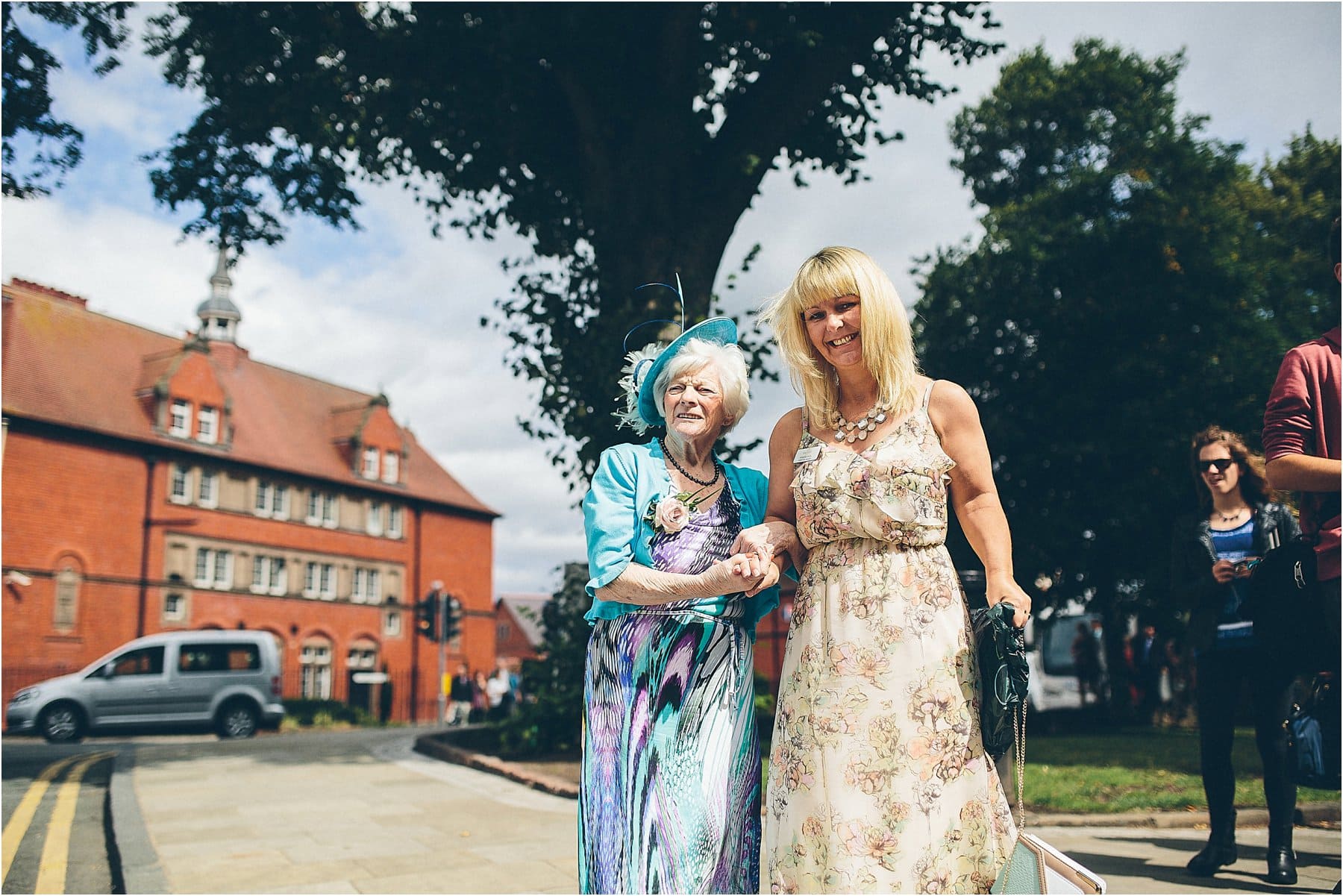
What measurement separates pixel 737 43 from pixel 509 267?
3.66 metres

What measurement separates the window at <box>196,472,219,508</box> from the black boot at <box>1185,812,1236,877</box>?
37.1 metres

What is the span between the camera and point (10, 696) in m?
29.6

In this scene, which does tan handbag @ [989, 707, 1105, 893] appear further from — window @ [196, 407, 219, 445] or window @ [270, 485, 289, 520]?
window @ [270, 485, 289, 520]

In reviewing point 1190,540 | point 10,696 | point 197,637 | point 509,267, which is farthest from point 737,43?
point 10,696

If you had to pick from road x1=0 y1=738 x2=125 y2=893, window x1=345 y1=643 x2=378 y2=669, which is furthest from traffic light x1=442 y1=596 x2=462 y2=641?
window x1=345 y1=643 x2=378 y2=669

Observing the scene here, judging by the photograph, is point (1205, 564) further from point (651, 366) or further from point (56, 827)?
point (56, 827)

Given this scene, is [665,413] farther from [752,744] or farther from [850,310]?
[752,744]

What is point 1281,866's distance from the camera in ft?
15.0

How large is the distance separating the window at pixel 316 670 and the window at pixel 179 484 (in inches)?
297

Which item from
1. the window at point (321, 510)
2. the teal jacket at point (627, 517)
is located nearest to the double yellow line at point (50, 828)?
the teal jacket at point (627, 517)

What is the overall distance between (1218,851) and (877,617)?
3.39m

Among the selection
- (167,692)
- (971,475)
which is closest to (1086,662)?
(167,692)

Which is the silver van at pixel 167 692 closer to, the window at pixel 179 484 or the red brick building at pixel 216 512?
the red brick building at pixel 216 512

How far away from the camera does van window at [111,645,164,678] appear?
23516mm
